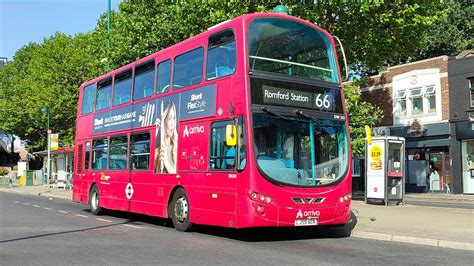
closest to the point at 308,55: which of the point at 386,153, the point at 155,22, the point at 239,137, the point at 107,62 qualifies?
the point at 239,137

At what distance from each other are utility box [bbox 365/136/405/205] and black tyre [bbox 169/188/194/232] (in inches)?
372

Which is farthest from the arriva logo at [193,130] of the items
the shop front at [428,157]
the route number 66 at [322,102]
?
the shop front at [428,157]

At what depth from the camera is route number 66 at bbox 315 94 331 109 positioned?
A: 10.6 m

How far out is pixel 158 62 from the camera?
13.4 meters

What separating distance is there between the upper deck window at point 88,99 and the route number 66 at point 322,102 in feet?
31.1

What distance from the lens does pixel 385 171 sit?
18.5 meters

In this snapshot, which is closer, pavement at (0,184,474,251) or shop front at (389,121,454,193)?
pavement at (0,184,474,251)

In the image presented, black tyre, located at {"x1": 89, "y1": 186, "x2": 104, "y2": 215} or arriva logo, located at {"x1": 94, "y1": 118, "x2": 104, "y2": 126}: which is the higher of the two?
arriva logo, located at {"x1": 94, "y1": 118, "x2": 104, "y2": 126}

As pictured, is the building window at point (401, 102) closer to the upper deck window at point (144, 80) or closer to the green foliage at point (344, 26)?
the green foliage at point (344, 26)

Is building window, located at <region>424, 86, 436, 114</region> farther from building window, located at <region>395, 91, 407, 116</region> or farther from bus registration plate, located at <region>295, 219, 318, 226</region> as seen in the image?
bus registration plate, located at <region>295, 219, 318, 226</region>

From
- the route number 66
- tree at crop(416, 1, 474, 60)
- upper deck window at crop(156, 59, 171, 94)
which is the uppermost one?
tree at crop(416, 1, 474, 60)

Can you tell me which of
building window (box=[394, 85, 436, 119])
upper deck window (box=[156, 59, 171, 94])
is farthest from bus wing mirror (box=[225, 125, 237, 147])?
building window (box=[394, 85, 436, 119])

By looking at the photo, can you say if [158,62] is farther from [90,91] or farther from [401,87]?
[401,87]

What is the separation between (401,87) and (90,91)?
21523 millimetres
